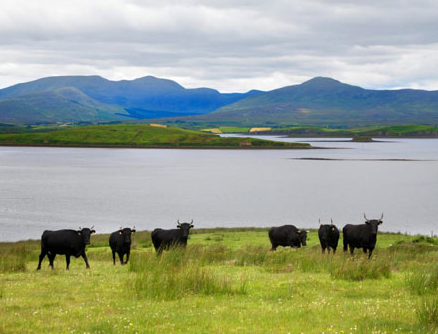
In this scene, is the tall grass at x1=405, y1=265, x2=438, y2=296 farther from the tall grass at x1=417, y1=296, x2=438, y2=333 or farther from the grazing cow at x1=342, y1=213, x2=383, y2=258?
the grazing cow at x1=342, y1=213, x2=383, y2=258

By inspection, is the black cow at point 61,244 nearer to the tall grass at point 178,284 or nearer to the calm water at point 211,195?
the tall grass at point 178,284

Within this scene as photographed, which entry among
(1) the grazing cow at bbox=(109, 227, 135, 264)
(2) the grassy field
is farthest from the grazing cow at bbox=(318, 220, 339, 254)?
(1) the grazing cow at bbox=(109, 227, 135, 264)

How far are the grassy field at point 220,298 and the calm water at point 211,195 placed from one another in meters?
36.9

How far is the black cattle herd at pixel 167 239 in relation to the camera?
21.5 meters

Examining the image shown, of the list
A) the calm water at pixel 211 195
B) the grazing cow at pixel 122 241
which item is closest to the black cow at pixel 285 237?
the grazing cow at pixel 122 241

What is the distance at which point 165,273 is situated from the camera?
15.2m

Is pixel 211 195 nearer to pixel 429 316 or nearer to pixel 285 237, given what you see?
pixel 285 237

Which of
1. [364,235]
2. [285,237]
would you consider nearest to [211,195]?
[285,237]

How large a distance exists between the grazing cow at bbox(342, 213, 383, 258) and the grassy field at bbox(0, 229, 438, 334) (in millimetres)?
3789

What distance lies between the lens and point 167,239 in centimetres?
2556

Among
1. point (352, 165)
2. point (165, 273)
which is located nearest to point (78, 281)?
point (165, 273)

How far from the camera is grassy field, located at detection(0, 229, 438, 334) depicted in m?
11.2

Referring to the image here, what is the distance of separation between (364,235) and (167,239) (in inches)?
369

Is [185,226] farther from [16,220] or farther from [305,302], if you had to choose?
[16,220]
